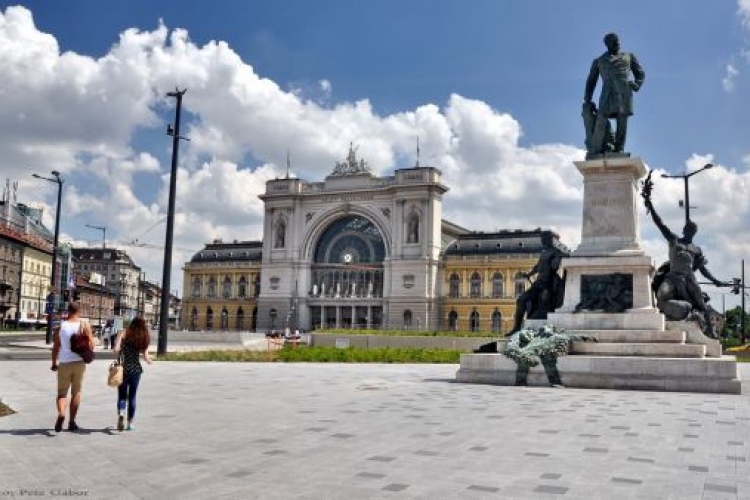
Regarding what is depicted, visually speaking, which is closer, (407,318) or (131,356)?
(131,356)

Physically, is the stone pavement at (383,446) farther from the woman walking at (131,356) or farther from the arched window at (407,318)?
the arched window at (407,318)

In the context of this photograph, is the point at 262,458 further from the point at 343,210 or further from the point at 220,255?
the point at 220,255

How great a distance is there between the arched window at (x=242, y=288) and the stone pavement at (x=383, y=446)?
333 feet

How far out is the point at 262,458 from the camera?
8.97 m

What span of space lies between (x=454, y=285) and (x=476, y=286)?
2.97 meters

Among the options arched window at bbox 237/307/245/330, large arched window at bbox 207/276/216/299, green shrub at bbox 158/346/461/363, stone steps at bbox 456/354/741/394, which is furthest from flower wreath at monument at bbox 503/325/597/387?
large arched window at bbox 207/276/216/299

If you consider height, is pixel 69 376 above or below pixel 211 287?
below

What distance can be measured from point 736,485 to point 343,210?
9772 centimetres

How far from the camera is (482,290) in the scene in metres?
99.8

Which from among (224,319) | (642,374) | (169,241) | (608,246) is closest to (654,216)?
(608,246)

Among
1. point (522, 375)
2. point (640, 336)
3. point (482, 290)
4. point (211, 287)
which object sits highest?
point (211, 287)

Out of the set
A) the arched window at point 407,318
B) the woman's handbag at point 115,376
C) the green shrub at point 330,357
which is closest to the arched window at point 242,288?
the arched window at point 407,318

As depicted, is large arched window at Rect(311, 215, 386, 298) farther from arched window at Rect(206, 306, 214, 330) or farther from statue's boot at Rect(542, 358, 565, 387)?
statue's boot at Rect(542, 358, 565, 387)

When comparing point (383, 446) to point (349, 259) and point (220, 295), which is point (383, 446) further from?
point (220, 295)
